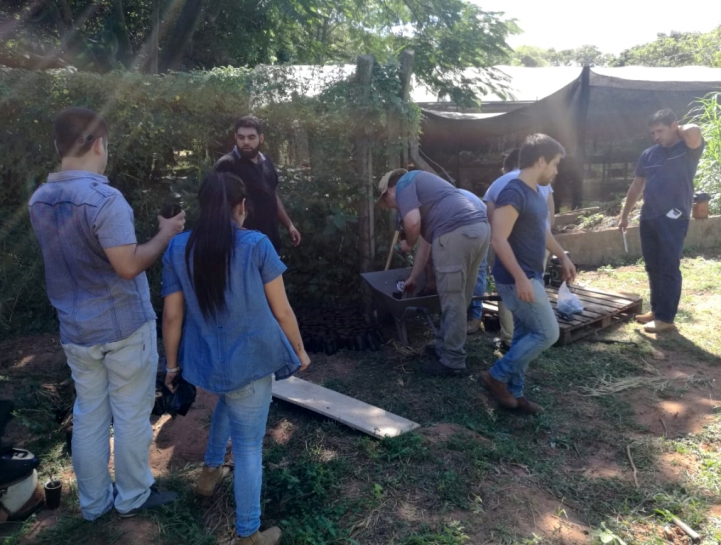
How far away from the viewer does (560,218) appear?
1003 centimetres

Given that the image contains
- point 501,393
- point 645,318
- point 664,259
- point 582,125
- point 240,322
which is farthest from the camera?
point 582,125

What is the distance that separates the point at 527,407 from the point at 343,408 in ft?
4.17


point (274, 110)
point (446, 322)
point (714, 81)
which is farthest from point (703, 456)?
point (714, 81)

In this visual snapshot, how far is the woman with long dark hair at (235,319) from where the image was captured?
2.37 m

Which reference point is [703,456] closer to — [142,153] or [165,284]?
[165,284]

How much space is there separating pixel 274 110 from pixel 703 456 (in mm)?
4682

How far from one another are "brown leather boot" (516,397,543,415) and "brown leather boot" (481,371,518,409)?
0.14 feet

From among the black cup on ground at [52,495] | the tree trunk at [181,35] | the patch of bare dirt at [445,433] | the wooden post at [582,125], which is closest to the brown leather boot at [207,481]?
the black cup on ground at [52,495]

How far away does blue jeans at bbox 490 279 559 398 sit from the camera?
3572mm

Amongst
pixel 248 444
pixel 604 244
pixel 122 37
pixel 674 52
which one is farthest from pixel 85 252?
pixel 674 52

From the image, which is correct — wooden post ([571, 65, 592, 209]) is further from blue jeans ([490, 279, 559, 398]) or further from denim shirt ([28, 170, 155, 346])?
denim shirt ([28, 170, 155, 346])

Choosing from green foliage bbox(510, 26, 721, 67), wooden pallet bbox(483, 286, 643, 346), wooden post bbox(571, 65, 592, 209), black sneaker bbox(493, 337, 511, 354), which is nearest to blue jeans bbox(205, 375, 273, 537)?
black sneaker bbox(493, 337, 511, 354)

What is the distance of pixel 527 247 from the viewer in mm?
3596

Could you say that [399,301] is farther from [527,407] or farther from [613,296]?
[613,296]
